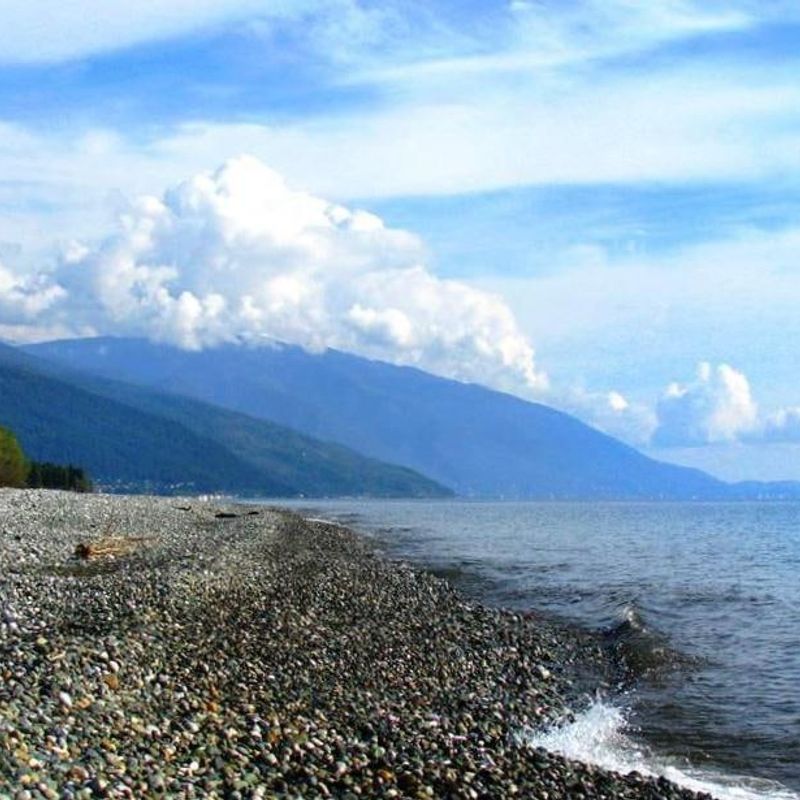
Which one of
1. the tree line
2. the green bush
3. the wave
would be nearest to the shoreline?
the wave

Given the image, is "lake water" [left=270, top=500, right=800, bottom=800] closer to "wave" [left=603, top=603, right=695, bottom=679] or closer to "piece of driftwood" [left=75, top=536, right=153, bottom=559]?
"wave" [left=603, top=603, right=695, bottom=679]

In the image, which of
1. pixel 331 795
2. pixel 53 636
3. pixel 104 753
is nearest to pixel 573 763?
pixel 331 795

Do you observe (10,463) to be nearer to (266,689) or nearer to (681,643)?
(681,643)

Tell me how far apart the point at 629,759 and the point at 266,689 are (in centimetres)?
700

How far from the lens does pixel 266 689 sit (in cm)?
1777

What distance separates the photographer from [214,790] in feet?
38.9

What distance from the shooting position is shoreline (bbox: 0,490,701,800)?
12539 mm

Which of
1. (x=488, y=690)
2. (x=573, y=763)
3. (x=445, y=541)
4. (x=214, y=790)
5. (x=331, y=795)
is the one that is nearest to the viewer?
(x=214, y=790)

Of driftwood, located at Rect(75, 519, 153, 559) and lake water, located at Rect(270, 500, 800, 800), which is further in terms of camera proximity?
driftwood, located at Rect(75, 519, 153, 559)

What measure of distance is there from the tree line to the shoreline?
93159mm

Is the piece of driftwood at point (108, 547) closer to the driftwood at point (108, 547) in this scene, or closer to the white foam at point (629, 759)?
the driftwood at point (108, 547)

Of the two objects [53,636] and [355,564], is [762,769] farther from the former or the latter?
[355,564]

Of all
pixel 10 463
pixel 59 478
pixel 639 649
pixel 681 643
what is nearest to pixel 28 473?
pixel 59 478

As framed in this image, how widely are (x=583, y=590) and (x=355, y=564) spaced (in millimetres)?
11500
